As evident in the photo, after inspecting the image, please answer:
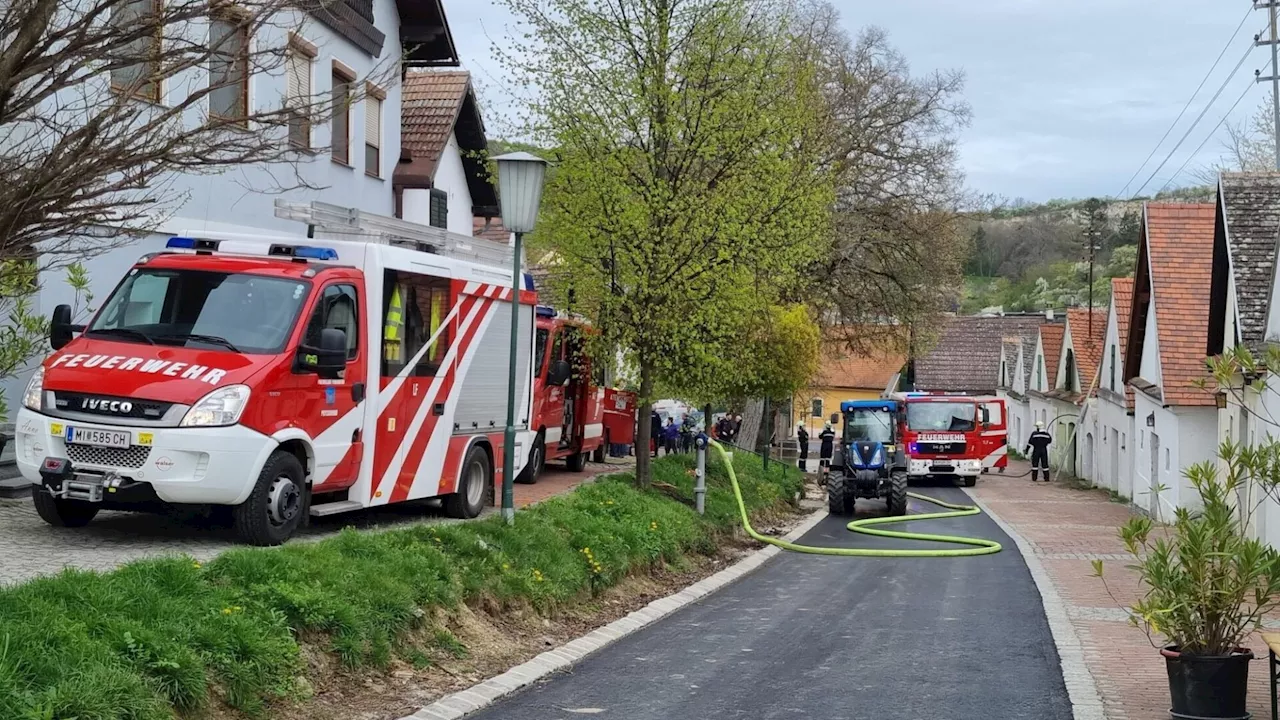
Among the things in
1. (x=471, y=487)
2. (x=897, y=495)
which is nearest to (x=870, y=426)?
(x=897, y=495)

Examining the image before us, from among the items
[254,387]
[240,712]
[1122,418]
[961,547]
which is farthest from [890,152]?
[240,712]

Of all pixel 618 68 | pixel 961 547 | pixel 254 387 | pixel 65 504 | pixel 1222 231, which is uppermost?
pixel 618 68

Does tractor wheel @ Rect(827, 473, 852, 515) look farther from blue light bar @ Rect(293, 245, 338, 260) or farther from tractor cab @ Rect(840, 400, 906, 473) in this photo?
blue light bar @ Rect(293, 245, 338, 260)

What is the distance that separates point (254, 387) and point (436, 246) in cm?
378

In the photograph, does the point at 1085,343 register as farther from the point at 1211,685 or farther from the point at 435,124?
the point at 1211,685

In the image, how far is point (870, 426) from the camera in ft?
109

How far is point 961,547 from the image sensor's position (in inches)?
885

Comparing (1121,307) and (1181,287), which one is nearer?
(1181,287)

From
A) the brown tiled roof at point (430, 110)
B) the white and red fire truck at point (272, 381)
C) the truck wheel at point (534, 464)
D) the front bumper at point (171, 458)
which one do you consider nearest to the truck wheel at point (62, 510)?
the white and red fire truck at point (272, 381)

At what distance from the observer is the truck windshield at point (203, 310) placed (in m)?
11.6

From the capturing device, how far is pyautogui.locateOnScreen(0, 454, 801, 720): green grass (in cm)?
662

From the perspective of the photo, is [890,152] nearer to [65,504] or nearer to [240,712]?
[65,504]

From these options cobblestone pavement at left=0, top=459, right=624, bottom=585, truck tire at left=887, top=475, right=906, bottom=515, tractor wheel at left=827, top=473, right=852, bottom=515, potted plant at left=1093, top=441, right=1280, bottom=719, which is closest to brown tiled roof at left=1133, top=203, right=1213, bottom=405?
truck tire at left=887, top=475, right=906, bottom=515

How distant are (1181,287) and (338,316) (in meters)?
23.4
